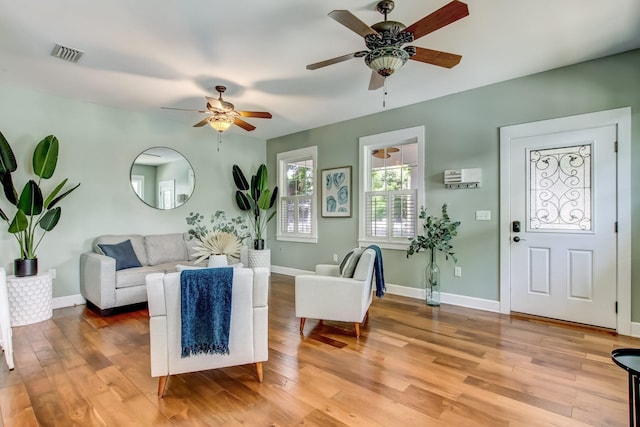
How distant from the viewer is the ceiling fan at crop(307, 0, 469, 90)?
6.37 ft

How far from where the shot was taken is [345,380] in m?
2.23

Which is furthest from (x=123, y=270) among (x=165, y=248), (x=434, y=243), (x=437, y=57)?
(x=437, y=57)

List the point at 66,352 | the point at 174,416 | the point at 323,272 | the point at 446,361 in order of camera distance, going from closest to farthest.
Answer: the point at 174,416, the point at 446,361, the point at 66,352, the point at 323,272

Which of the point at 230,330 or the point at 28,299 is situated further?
the point at 28,299

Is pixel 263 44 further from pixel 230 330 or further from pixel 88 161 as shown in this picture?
pixel 88 161

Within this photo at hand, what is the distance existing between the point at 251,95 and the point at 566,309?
4403mm

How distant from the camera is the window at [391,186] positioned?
4.44m

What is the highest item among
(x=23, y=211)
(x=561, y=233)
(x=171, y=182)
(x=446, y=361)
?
(x=171, y=182)

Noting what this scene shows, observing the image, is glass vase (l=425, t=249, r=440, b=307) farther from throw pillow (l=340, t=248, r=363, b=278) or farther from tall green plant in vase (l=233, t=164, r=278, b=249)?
tall green plant in vase (l=233, t=164, r=278, b=249)

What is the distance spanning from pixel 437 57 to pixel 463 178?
1878 millimetres

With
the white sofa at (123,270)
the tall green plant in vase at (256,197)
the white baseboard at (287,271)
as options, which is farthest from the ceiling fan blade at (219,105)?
the white baseboard at (287,271)

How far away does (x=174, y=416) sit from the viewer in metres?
1.83

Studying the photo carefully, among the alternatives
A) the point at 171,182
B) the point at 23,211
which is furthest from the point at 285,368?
the point at 171,182

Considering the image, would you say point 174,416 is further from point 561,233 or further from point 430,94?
point 430,94
